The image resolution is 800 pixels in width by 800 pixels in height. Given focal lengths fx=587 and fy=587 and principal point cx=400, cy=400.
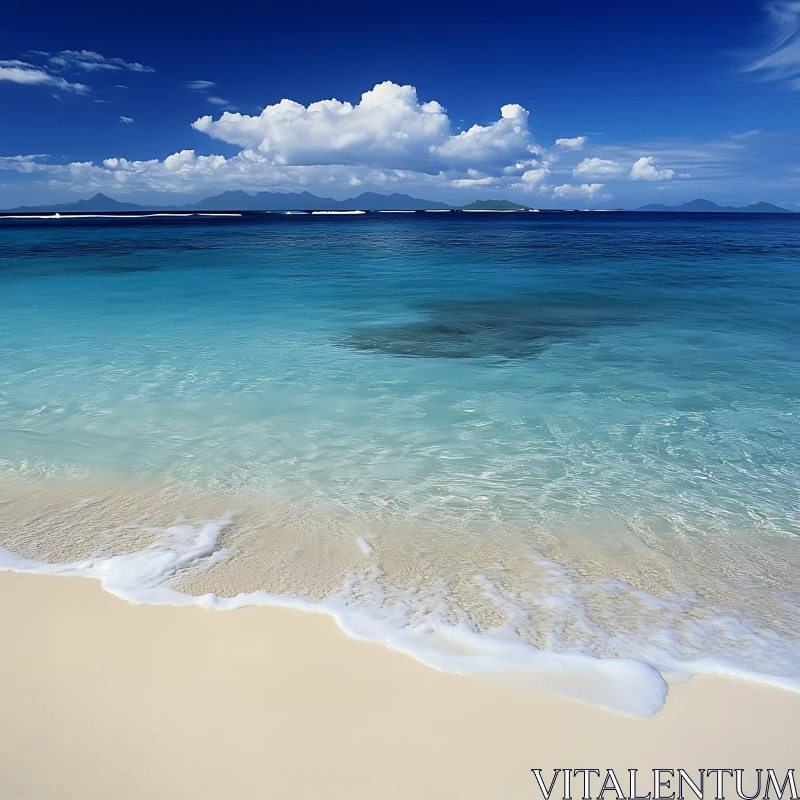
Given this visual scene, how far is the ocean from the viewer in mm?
4055

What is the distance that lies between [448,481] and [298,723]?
137 inches

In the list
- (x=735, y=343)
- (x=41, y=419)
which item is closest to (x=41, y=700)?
(x=41, y=419)

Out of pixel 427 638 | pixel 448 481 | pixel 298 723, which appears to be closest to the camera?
pixel 298 723

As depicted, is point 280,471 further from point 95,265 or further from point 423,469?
point 95,265

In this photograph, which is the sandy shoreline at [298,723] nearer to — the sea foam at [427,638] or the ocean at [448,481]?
the sea foam at [427,638]

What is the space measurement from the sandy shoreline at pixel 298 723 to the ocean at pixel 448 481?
0.24 m

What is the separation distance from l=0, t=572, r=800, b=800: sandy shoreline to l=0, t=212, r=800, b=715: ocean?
24 cm

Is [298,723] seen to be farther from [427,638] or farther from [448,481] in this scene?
[448,481]

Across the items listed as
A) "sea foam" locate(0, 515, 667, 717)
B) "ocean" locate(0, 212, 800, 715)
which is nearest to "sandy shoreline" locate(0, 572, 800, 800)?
"sea foam" locate(0, 515, 667, 717)

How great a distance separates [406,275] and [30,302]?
14551mm

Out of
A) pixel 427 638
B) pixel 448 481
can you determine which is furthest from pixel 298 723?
pixel 448 481

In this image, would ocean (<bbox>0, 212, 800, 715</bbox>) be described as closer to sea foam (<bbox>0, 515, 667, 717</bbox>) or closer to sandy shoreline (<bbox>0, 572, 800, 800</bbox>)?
sea foam (<bbox>0, 515, 667, 717</bbox>)

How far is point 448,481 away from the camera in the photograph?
249 inches

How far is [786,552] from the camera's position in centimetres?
504
